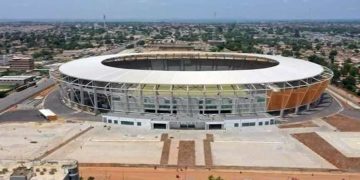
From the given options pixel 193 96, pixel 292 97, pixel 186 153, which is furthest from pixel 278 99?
pixel 186 153

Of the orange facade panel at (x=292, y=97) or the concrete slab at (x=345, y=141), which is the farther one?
the orange facade panel at (x=292, y=97)

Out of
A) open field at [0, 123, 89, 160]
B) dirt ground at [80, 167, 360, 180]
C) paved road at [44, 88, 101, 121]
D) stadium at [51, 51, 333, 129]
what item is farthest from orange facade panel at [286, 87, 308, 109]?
open field at [0, 123, 89, 160]

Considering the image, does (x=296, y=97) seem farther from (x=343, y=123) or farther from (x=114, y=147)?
(x=114, y=147)

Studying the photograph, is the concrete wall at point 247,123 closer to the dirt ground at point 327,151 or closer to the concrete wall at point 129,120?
the dirt ground at point 327,151

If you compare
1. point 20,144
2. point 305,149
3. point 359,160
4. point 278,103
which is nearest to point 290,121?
point 278,103

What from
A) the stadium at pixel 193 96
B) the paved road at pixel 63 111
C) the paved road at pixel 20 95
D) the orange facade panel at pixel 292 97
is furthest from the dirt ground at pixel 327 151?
the paved road at pixel 20 95

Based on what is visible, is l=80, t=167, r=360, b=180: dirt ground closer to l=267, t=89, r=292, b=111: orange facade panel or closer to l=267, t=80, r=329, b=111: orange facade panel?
l=267, t=89, r=292, b=111: orange facade panel

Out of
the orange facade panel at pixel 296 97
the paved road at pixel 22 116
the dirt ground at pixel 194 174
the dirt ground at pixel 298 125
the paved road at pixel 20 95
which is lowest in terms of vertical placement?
the paved road at pixel 20 95
